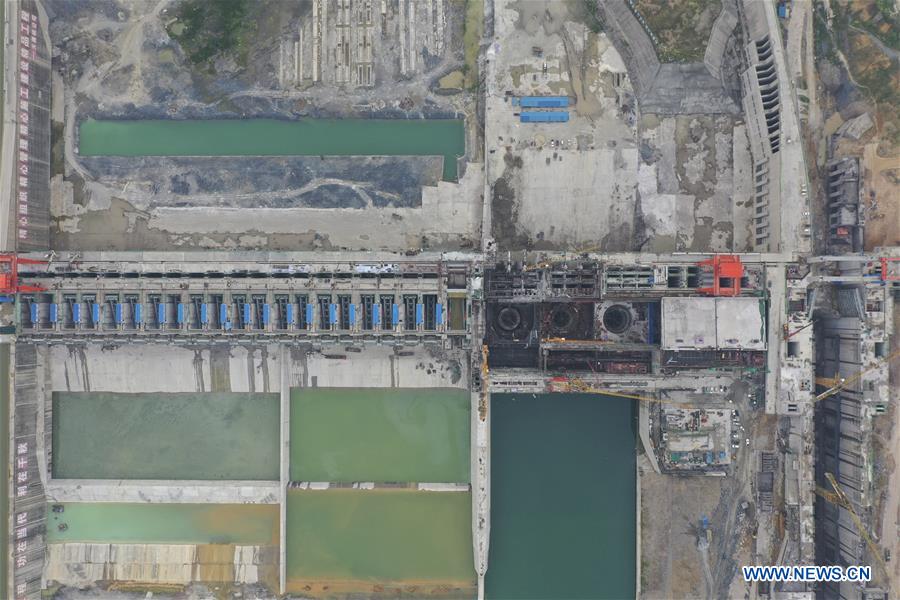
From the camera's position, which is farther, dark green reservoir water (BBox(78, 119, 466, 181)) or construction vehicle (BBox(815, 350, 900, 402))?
dark green reservoir water (BBox(78, 119, 466, 181))

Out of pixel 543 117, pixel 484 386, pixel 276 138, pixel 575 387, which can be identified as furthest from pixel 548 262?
pixel 276 138

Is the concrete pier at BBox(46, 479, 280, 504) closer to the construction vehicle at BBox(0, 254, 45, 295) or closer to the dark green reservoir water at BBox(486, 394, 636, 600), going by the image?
the construction vehicle at BBox(0, 254, 45, 295)

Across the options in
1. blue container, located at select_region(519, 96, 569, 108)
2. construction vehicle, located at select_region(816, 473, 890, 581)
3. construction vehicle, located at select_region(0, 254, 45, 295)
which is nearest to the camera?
construction vehicle, located at select_region(816, 473, 890, 581)

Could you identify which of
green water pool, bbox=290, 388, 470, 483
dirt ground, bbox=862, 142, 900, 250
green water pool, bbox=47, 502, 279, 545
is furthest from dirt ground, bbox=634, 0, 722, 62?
green water pool, bbox=47, 502, 279, 545

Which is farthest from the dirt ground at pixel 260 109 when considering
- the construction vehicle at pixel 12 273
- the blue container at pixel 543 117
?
the blue container at pixel 543 117

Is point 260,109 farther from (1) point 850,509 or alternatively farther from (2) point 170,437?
(1) point 850,509

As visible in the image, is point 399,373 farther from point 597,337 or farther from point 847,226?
point 847,226

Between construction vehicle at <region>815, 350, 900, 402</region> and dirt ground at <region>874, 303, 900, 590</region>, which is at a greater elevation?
construction vehicle at <region>815, 350, 900, 402</region>
